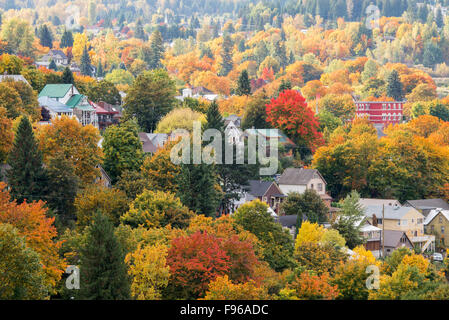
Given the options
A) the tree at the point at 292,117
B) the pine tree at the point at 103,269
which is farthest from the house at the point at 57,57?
the pine tree at the point at 103,269

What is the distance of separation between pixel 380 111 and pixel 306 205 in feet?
240

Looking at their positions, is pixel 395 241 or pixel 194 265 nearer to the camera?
pixel 194 265

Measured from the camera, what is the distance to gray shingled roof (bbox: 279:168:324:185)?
218 feet

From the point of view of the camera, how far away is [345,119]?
113 metres

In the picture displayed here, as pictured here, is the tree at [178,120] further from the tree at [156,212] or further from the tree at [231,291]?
the tree at [231,291]

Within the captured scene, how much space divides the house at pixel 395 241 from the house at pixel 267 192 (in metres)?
8.15

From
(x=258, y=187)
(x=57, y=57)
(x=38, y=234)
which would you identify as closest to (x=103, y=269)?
(x=38, y=234)

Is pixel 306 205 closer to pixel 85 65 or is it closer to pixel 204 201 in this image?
pixel 204 201

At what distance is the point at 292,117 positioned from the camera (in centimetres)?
7106

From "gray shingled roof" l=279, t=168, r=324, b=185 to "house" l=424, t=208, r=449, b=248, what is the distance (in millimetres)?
9308

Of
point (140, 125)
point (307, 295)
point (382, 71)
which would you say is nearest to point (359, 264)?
point (307, 295)

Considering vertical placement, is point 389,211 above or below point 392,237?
above

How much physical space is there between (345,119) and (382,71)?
72.7 m
